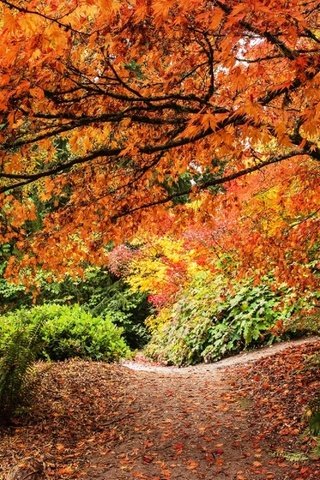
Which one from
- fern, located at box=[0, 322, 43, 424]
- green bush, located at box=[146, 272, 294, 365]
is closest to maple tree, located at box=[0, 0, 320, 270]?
fern, located at box=[0, 322, 43, 424]

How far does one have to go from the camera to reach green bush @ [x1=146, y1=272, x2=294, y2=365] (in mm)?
9461

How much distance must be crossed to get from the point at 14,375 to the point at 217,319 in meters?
5.76

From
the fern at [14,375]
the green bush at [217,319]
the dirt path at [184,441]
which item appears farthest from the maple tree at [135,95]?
the green bush at [217,319]

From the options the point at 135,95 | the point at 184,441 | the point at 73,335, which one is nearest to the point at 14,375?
the point at 184,441

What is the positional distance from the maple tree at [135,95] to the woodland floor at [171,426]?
1759 mm

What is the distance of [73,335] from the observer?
29.2 ft

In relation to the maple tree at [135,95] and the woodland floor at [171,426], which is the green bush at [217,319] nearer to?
the woodland floor at [171,426]

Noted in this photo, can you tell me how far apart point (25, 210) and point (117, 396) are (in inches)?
118

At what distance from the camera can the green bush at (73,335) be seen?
28.3 ft

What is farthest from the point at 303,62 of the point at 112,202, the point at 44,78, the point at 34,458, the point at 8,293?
the point at 8,293

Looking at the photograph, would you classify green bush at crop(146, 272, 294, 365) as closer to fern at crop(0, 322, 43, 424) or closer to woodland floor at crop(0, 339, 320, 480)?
woodland floor at crop(0, 339, 320, 480)

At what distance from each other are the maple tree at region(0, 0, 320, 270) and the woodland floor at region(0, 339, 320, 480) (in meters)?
1.76

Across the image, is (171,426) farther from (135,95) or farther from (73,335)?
(73,335)

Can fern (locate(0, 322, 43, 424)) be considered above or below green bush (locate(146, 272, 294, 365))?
above
